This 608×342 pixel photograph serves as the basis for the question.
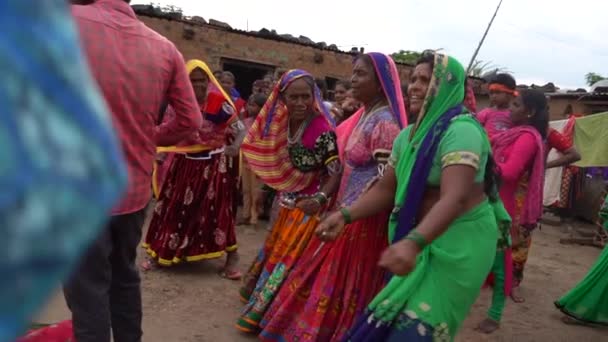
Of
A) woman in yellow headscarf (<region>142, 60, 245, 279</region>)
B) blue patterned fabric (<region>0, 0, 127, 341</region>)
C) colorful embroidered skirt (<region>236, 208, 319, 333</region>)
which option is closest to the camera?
blue patterned fabric (<region>0, 0, 127, 341</region>)

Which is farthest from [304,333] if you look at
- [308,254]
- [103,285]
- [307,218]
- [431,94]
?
[431,94]

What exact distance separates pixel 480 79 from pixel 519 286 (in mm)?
11668

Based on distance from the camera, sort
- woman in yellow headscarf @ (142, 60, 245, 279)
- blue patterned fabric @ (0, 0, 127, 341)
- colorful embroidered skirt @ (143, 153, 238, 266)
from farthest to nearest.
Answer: colorful embroidered skirt @ (143, 153, 238, 266) < woman in yellow headscarf @ (142, 60, 245, 279) < blue patterned fabric @ (0, 0, 127, 341)

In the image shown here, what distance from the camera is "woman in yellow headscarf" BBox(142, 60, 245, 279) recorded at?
4969 mm

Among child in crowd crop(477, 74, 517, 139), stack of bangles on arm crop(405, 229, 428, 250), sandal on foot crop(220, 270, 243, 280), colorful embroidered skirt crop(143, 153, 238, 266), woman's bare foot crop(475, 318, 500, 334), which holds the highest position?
child in crowd crop(477, 74, 517, 139)

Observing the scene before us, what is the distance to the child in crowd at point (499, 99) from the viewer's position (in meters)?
5.16

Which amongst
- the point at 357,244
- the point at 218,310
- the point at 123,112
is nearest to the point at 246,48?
the point at 218,310

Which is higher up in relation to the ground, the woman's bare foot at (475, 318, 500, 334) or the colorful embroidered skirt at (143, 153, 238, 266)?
the colorful embroidered skirt at (143, 153, 238, 266)

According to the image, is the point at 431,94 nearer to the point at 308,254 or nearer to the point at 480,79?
the point at 308,254

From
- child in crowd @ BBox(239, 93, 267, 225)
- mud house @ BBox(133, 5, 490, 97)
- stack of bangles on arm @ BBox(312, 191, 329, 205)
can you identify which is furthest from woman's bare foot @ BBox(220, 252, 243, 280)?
mud house @ BBox(133, 5, 490, 97)

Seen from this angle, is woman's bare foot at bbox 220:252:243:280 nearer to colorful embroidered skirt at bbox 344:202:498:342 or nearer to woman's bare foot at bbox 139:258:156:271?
woman's bare foot at bbox 139:258:156:271

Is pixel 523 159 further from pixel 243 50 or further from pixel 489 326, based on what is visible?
pixel 243 50

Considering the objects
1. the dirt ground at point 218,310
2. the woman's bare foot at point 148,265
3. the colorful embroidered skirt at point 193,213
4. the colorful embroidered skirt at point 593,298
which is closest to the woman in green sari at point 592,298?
the colorful embroidered skirt at point 593,298

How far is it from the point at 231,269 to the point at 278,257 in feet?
4.40
